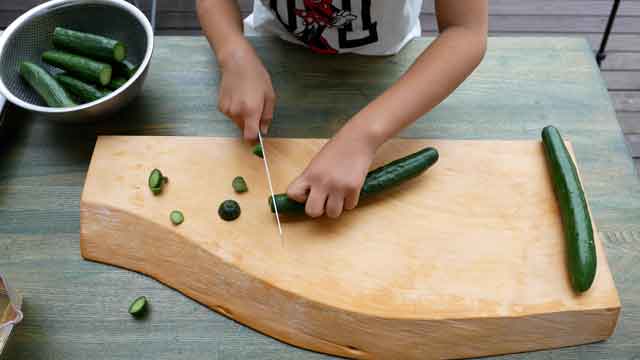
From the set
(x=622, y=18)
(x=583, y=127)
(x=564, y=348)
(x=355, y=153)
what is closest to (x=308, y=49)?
(x=355, y=153)

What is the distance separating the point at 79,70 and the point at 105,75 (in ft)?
0.22

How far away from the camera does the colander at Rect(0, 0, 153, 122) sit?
1.36 metres

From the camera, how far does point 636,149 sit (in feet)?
8.09

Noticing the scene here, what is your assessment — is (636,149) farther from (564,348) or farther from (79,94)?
(79,94)

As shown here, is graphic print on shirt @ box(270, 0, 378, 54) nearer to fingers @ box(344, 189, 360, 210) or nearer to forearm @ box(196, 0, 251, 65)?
forearm @ box(196, 0, 251, 65)

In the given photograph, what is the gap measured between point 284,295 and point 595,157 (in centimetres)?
79

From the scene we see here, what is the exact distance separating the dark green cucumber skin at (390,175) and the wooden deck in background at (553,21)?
161 cm

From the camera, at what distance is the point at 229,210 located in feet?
4.14

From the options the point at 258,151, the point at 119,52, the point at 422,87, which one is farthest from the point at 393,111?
the point at 119,52

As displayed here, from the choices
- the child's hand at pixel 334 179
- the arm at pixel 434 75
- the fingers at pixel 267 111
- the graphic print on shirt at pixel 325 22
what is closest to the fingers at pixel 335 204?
the child's hand at pixel 334 179

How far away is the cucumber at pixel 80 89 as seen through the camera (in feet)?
4.60

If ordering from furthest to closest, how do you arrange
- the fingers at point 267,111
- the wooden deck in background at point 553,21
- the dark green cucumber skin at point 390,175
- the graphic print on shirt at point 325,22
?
1. the wooden deck in background at point 553,21
2. the graphic print on shirt at point 325,22
3. the fingers at point 267,111
4. the dark green cucumber skin at point 390,175

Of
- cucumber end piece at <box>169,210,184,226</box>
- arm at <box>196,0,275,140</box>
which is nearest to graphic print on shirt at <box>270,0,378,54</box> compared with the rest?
arm at <box>196,0,275,140</box>

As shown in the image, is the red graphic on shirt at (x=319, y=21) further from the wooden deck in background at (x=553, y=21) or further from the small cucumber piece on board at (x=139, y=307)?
the wooden deck in background at (x=553, y=21)
